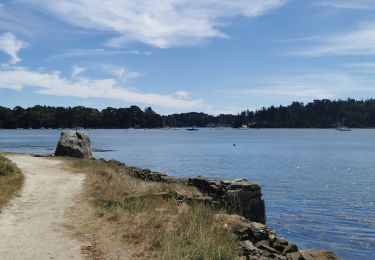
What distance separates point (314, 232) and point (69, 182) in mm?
12595

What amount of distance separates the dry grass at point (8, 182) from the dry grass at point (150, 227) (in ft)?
9.91

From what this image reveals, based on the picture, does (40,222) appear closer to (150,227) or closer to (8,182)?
(150,227)

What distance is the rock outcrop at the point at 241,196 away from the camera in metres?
21.2

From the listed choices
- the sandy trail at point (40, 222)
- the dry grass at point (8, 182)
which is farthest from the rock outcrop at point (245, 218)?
the dry grass at point (8, 182)

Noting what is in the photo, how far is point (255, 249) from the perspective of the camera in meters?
13.5

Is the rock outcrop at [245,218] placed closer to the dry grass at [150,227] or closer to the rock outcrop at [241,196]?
the rock outcrop at [241,196]

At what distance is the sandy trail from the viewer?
12305 mm

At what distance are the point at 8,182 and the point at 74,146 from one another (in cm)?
2114

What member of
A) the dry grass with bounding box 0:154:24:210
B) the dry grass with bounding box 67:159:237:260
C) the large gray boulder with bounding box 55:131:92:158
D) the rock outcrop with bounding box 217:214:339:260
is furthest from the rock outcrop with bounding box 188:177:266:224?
the large gray boulder with bounding box 55:131:92:158

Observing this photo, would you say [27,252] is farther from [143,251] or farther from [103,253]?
[143,251]

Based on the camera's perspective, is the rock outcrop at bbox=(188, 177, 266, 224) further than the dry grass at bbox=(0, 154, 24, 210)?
Yes

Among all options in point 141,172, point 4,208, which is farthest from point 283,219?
point 4,208

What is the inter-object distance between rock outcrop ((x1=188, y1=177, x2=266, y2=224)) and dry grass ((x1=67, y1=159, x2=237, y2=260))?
1693mm

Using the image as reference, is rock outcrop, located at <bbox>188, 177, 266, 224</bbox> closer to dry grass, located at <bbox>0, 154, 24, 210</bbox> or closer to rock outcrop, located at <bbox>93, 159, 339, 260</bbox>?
rock outcrop, located at <bbox>93, 159, 339, 260</bbox>
